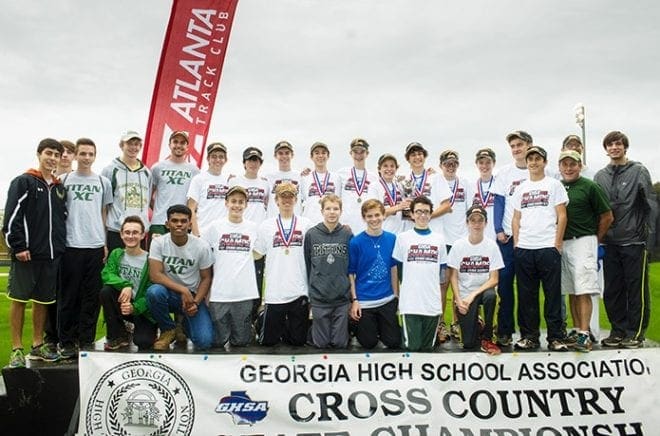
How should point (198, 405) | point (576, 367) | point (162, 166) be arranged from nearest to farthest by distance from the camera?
point (198, 405)
point (576, 367)
point (162, 166)

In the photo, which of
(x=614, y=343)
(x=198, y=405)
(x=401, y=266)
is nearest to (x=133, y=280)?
(x=198, y=405)

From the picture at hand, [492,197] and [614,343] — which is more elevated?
[492,197]

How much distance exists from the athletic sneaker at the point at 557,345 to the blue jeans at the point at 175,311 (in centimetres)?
327

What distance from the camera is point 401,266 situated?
5648 mm

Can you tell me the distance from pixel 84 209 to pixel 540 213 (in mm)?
4538

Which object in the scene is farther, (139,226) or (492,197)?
(492,197)

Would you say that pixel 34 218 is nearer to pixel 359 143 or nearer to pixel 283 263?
pixel 283 263

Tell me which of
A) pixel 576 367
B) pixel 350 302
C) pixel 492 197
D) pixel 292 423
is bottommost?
pixel 292 423

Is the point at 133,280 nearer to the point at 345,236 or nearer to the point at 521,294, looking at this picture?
the point at 345,236

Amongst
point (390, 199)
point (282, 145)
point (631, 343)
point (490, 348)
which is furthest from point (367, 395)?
point (282, 145)

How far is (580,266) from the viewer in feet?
17.9

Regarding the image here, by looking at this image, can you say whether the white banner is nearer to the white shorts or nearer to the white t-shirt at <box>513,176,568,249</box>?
the white shorts

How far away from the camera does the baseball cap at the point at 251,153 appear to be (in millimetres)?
6336

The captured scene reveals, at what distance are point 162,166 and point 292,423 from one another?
131 inches
